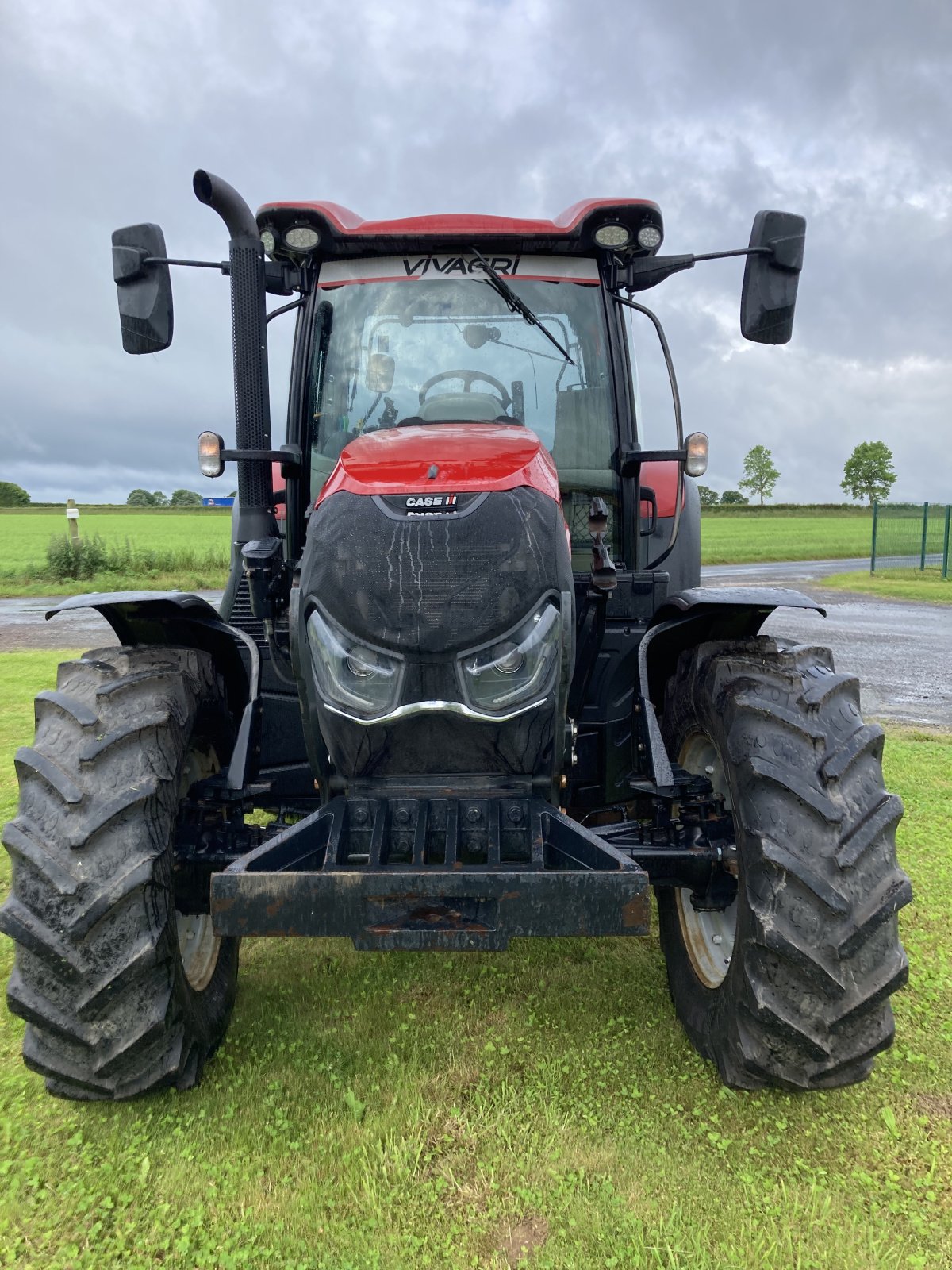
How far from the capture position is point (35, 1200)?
2162mm

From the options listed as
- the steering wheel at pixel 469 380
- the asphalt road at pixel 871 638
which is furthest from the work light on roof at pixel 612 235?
the asphalt road at pixel 871 638

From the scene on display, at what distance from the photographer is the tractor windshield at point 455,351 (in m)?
3.31

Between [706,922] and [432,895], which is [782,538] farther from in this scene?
[432,895]

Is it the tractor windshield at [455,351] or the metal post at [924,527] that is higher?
the tractor windshield at [455,351]

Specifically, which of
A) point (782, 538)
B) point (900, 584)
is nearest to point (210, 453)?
point (900, 584)

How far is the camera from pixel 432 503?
2.37 metres

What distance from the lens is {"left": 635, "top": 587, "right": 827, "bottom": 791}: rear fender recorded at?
266 cm

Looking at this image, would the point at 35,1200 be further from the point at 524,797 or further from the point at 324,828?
the point at 524,797

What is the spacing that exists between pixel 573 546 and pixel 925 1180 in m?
2.10

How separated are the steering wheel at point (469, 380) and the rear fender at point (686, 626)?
100 cm

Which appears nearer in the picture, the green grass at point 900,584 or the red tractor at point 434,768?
the red tractor at point 434,768

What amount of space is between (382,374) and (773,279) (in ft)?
4.47

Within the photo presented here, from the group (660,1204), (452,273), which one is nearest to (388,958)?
(660,1204)

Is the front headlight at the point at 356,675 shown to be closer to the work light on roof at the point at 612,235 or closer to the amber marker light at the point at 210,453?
the amber marker light at the point at 210,453
